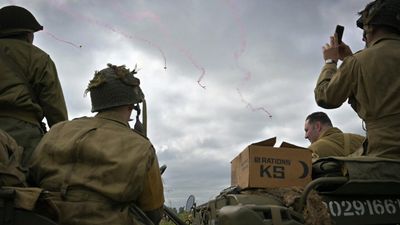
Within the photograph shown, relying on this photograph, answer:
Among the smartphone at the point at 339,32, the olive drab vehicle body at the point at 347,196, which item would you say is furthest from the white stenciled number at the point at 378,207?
the smartphone at the point at 339,32

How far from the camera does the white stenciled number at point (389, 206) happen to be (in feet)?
11.3

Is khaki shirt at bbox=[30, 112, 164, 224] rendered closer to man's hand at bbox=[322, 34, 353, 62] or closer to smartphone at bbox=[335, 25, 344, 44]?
man's hand at bbox=[322, 34, 353, 62]

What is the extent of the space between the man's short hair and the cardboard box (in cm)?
422

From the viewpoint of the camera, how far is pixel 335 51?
437 centimetres

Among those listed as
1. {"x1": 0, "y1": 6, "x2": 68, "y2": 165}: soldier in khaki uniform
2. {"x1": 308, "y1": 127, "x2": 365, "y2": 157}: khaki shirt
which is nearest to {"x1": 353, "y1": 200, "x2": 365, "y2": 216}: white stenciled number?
{"x1": 0, "y1": 6, "x2": 68, "y2": 165}: soldier in khaki uniform

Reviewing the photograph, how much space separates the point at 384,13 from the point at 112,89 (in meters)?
2.13

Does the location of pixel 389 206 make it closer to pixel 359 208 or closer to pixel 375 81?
pixel 359 208

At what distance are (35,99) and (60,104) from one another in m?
0.22

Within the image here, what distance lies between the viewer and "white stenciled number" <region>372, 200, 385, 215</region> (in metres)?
3.42

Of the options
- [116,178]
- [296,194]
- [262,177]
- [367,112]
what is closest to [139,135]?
[116,178]

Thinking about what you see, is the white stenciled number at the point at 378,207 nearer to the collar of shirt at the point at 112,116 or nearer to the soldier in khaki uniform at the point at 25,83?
the collar of shirt at the point at 112,116

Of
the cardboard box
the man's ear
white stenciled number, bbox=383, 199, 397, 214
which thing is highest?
the man's ear

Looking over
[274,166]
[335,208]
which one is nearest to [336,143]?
[274,166]

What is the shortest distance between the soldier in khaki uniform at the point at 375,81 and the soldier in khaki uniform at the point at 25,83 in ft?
7.35
